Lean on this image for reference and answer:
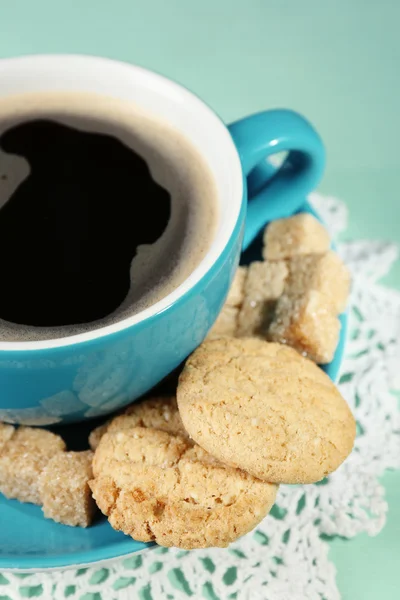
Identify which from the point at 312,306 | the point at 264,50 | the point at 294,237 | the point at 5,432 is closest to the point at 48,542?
the point at 5,432

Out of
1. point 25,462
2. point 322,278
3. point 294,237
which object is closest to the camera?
point 25,462

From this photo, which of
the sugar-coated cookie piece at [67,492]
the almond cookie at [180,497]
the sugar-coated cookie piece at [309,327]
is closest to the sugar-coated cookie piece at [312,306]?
the sugar-coated cookie piece at [309,327]

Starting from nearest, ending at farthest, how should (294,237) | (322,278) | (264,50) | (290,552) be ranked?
(290,552)
(322,278)
(294,237)
(264,50)

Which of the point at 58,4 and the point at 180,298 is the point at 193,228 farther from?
the point at 58,4

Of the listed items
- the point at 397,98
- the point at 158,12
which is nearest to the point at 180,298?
the point at 397,98

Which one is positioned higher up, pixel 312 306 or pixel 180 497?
pixel 312 306

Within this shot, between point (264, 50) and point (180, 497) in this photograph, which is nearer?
point (180, 497)

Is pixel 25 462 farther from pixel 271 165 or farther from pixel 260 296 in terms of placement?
pixel 271 165
